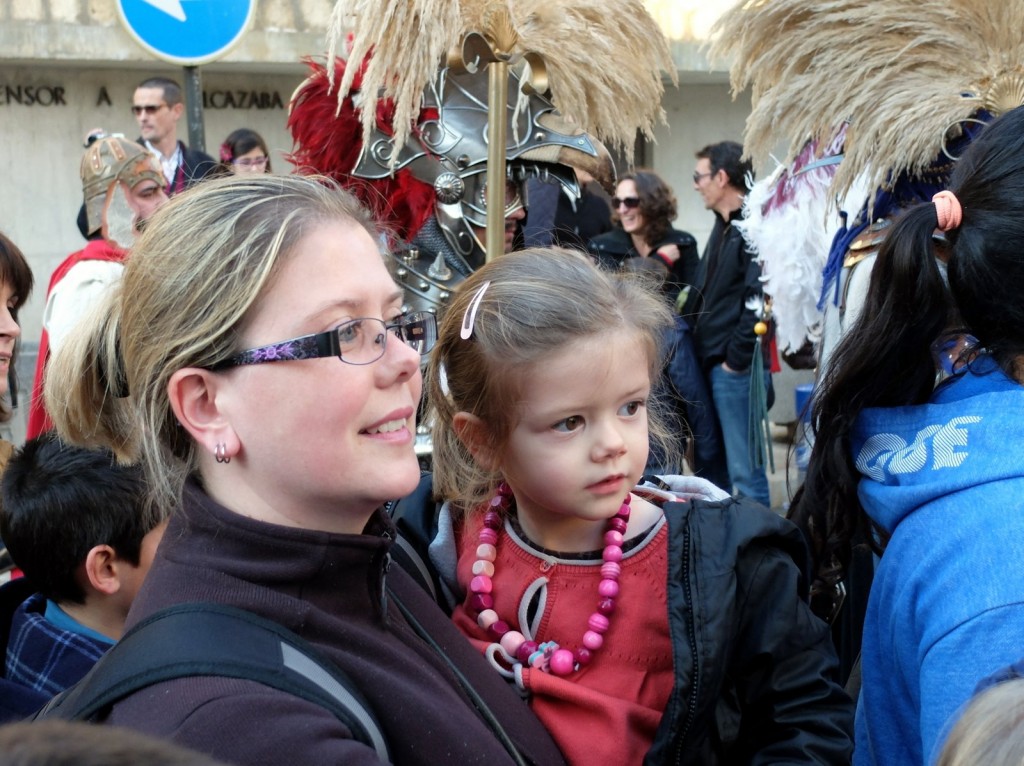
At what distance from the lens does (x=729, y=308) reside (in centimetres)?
582

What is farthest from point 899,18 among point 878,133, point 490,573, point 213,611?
point 213,611

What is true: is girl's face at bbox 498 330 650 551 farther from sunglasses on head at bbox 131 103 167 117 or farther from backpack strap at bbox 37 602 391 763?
sunglasses on head at bbox 131 103 167 117

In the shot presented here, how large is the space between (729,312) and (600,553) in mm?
4150

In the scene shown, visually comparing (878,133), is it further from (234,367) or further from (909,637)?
(234,367)

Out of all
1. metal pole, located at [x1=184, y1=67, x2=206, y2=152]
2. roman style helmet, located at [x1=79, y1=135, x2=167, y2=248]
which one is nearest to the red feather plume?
roman style helmet, located at [x1=79, y1=135, x2=167, y2=248]

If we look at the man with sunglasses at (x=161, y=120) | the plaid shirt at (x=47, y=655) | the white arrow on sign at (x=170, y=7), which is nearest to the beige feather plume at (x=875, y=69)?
the plaid shirt at (x=47, y=655)

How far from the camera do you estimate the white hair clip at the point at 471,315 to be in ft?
6.20

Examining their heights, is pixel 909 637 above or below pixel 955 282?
below

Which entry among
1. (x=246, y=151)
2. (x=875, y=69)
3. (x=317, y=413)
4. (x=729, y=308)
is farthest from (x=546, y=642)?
(x=246, y=151)

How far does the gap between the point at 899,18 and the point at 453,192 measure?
158cm

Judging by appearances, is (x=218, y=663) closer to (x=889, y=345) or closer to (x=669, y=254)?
(x=889, y=345)

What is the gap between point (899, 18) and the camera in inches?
113

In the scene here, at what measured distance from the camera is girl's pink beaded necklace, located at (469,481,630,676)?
1.73 meters

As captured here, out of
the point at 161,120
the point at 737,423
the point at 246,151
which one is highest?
the point at 161,120
